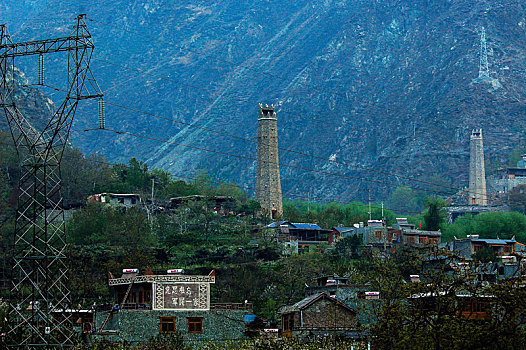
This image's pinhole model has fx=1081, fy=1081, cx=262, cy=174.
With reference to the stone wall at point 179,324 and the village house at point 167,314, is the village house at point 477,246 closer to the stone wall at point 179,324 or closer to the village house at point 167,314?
the village house at point 167,314

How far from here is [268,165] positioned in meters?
154

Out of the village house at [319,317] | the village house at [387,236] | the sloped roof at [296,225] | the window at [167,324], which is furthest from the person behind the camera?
the sloped roof at [296,225]

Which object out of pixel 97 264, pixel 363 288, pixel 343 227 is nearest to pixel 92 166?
pixel 343 227

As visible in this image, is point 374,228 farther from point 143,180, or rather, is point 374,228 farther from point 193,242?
point 143,180

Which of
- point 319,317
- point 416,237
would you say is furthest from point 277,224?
point 319,317

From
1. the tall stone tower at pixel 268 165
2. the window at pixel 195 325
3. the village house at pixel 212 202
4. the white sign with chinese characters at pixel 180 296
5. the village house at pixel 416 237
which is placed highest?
the tall stone tower at pixel 268 165

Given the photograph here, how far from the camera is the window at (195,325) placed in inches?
2571

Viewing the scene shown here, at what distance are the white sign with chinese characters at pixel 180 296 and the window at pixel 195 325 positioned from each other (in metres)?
0.83

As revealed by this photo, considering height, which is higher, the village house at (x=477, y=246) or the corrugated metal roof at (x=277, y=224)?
the corrugated metal roof at (x=277, y=224)

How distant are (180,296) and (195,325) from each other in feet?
7.18

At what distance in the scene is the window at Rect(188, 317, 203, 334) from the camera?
65.3m

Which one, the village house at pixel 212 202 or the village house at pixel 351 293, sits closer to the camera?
the village house at pixel 351 293

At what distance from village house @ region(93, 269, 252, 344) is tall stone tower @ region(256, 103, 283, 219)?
82.4m

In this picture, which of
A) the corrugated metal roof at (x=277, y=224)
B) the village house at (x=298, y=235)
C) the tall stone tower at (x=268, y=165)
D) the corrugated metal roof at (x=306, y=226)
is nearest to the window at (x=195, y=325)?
the village house at (x=298, y=235)
